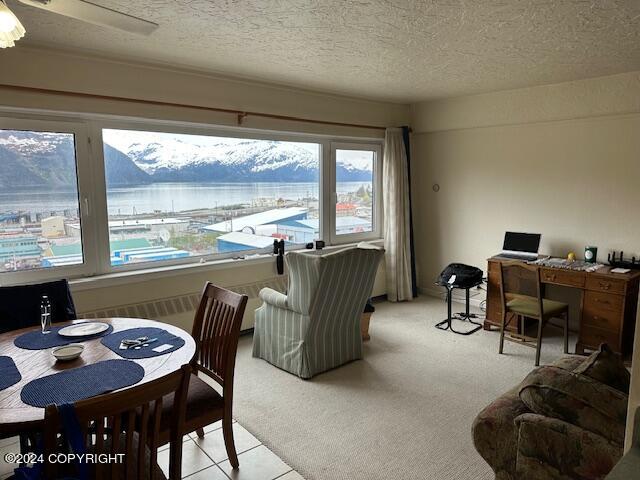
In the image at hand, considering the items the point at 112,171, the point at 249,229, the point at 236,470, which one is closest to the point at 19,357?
the point at 236,470

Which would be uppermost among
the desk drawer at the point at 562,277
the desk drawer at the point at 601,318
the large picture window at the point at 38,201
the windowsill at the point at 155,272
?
the large picture window at the point at 38,201

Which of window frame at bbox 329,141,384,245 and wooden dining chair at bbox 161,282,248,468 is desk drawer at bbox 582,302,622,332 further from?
wooden dining chair at bbox 161,282,248,468

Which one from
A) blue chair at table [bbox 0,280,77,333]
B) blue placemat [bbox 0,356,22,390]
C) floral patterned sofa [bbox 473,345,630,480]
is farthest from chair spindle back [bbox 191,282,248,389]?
floral patterned sofa [bbox 473,345,630,480]

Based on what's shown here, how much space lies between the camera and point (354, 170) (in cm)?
542

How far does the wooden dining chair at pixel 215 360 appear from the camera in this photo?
209 cm

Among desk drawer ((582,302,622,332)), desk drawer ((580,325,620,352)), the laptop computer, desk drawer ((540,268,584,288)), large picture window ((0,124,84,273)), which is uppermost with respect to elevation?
large picture window ((0,124,84,273))

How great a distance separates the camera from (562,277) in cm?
384

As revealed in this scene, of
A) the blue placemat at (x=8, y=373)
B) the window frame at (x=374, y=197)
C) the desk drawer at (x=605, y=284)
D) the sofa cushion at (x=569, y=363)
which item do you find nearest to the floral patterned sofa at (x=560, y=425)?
the sofa cushion at (x=569, y=363)

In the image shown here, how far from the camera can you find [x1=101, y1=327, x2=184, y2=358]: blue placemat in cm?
196

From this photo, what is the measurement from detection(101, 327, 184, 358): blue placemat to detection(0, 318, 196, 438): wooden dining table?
3cm

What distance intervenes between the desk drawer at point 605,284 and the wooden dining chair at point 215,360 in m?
3.03

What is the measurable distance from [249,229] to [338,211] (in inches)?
48.5

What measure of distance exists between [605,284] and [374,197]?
9.10ft

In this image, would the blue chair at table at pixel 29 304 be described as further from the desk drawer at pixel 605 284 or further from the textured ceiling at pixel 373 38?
the desk drawer at pixel 605 284
